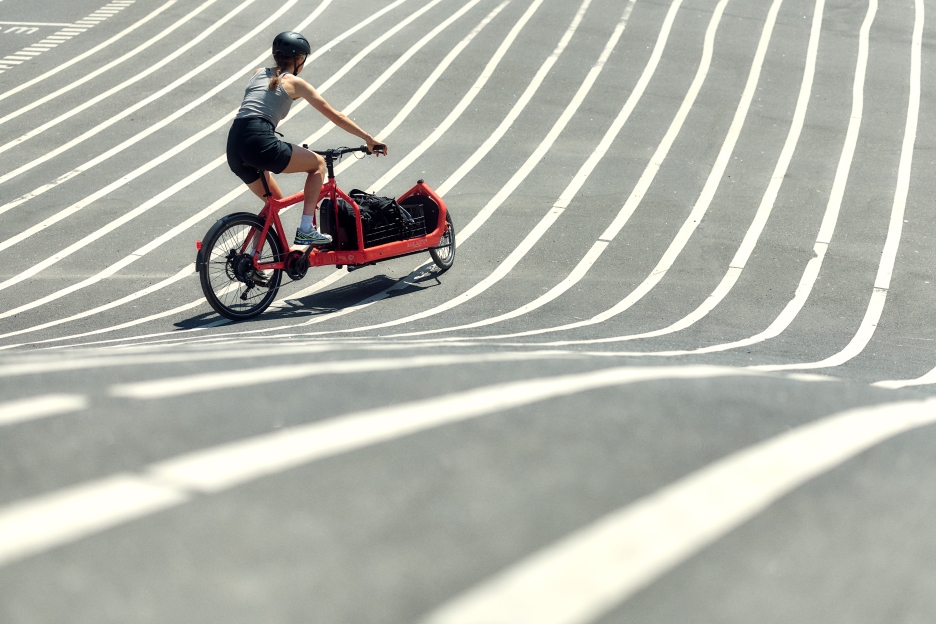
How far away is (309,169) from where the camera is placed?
7.36m

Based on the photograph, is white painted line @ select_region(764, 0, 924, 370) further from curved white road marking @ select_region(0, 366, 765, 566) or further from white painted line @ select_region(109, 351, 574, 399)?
curved white road marking @ select_region(0, 366, 765, 566)

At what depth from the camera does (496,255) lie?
352 inches

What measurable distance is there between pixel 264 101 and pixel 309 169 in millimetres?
660

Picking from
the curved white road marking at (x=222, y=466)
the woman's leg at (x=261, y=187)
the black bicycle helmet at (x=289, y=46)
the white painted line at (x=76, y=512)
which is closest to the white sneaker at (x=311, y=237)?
the woman's leg at (x=261, y=187)

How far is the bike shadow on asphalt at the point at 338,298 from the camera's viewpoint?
717 centimetres

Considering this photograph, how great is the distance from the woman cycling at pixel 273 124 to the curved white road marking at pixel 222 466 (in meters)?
4.54

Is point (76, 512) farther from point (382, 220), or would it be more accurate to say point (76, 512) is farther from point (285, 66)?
point (382, 220)

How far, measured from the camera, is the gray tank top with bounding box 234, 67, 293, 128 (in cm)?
705

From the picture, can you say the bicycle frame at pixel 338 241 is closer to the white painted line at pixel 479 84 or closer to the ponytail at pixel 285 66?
the ponytail at pixel 285 66

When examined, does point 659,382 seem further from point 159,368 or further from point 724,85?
point 724,85

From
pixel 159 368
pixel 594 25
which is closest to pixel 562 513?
pixel 159 368

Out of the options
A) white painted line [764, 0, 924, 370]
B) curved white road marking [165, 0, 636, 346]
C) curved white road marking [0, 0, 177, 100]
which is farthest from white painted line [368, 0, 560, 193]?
curved white road marking [0, 0, 177, 100]

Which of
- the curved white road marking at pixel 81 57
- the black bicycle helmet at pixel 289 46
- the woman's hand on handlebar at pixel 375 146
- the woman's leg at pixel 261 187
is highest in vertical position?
the curved white road marking at pixel 81 57

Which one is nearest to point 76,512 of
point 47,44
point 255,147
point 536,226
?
point 255,147
